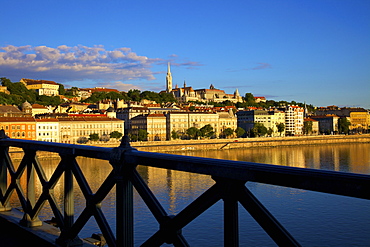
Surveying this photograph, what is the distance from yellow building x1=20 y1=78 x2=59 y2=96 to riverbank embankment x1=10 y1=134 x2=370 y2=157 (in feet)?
153

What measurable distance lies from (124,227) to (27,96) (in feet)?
257

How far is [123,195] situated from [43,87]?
89.3 m

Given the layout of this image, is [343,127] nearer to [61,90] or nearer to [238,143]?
[238,143]

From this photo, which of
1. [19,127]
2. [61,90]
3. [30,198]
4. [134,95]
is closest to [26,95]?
[61,90]

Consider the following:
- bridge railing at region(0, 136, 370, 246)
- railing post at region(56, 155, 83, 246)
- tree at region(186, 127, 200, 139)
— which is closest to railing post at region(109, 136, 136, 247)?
bridge railing at region(0, 136, 370, 246)

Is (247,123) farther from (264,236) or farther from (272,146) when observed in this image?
(264,236)

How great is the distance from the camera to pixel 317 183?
1.38m

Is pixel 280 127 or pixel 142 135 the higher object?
pixel 280 127

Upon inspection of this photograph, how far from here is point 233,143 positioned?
48188 millimetres

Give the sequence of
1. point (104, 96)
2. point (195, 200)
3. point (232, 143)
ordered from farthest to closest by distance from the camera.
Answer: point (104, 96)
point (232, 143)
point (195, 200)

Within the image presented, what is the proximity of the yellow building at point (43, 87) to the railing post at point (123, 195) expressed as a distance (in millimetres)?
87590

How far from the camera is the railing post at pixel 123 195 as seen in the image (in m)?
2.22

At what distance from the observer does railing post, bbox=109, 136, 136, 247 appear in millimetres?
2217

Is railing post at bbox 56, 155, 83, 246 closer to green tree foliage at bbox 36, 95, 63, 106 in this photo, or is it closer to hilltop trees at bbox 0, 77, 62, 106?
hilltop trees at bbox 0, 77, 62, 106
